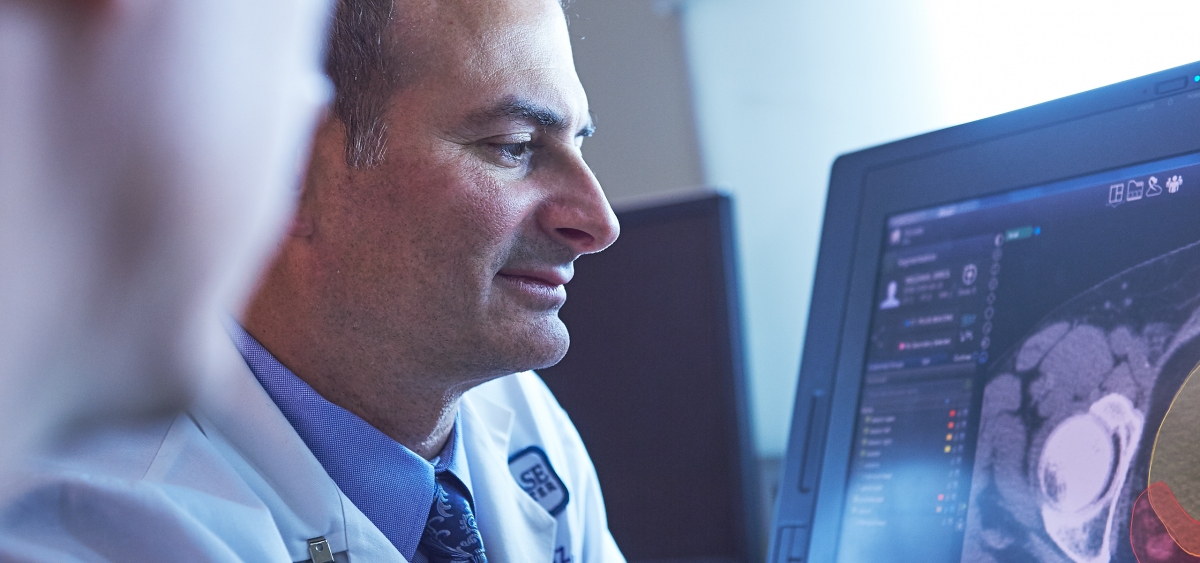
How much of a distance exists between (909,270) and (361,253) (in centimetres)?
43

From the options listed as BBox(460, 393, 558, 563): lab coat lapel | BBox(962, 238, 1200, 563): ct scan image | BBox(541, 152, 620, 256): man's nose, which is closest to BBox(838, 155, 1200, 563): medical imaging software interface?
BBox(962, 238, 1200, 563): ct scan image

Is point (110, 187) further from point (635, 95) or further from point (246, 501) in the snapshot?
point (635, 95)

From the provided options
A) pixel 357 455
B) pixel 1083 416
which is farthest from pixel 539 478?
pixel 1083 416

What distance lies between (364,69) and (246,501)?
36cm

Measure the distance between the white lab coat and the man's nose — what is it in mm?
262

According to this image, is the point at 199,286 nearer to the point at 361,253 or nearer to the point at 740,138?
the point at 361,253

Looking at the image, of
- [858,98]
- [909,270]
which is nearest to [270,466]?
[909,270]

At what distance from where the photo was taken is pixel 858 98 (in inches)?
54.7

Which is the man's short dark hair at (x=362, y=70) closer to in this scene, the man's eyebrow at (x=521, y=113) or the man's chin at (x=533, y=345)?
the man's eyebrow at (x=521, y=113)

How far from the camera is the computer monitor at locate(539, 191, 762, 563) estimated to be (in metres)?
1.17

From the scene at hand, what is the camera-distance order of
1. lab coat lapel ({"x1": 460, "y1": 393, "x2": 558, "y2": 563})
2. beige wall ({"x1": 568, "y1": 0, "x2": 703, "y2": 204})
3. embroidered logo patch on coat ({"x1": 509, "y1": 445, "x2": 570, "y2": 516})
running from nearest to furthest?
lab coat lapel ({"x1": 460, "y1": 393, "x2": 558, "y2": 563}), embroidered logo patch on coat ({"x1": 509, "y1": 445, "x2": 570, "y2": 516}), beige wall ({"x1": 568, "y1": 0, "x2": 703, "y2": 204})

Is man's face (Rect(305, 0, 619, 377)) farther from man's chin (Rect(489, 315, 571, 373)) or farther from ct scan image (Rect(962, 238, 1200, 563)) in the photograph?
ct scan image (Rect(962, 238, 1200, 563))

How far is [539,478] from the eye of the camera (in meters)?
0.94
